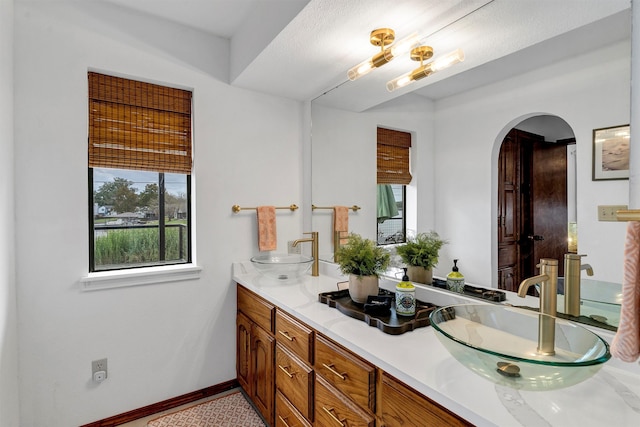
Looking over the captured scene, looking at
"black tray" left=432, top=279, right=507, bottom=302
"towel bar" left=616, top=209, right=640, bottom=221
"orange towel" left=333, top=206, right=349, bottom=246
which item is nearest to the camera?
"towel bar" left=616, top=209, right=640, bottom=221

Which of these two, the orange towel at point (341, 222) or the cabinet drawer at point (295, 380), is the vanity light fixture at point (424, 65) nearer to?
the orange towel at point (341, 222)

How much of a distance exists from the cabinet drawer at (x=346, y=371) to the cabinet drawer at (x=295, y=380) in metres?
0.12

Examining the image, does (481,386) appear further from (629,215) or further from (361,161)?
(361,161)

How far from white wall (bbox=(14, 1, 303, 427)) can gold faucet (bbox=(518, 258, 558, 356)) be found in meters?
1.82

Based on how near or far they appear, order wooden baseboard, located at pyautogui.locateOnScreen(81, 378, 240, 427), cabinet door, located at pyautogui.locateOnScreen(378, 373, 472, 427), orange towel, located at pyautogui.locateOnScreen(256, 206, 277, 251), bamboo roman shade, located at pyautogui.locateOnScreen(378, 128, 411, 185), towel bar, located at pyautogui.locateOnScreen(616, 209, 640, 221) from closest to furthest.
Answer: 1. towel bar, located at pyautogui.locateOnScreen(616, 209, 640, 221)
2. cabinet door, located at pyautogui.locateOnScreen(378, 373, 472, 427)
3. bamboo roman shade, located at pyautogui.locateOnScreen(378, 128, 411, 185)
4. wooden baseboard, located at pyautogui.locateOnScreen(81, 378, 240, 427)
5. orange towel, located at pyautogui.locateOnScreen(256, 206, 277, 251)

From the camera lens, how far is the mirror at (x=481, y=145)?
1.11 m

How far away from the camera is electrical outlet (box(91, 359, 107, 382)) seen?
196 cm

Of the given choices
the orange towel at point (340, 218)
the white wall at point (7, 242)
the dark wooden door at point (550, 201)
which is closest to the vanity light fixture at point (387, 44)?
the dark wooden door at point (550, 201)

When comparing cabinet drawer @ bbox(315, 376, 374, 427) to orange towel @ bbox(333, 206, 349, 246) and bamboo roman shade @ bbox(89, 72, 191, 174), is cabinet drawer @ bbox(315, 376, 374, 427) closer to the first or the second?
orange towel @ bbox(333, 206, 349, 246)

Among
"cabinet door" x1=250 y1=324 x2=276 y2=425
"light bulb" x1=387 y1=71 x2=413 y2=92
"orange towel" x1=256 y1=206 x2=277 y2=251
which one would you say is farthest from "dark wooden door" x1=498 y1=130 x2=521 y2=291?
"orange towel" x1=256 y1=206 x2=277 y2=251

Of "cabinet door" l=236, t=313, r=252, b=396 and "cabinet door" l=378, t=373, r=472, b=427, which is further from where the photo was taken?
"cabinet door" l=236, t=313, r=252, b=396

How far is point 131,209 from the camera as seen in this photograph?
235cm

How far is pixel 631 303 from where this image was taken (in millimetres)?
685

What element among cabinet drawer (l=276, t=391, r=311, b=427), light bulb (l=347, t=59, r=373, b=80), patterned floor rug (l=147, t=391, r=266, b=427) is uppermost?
light bulb (l=347, t=59, r=373, b=80)
